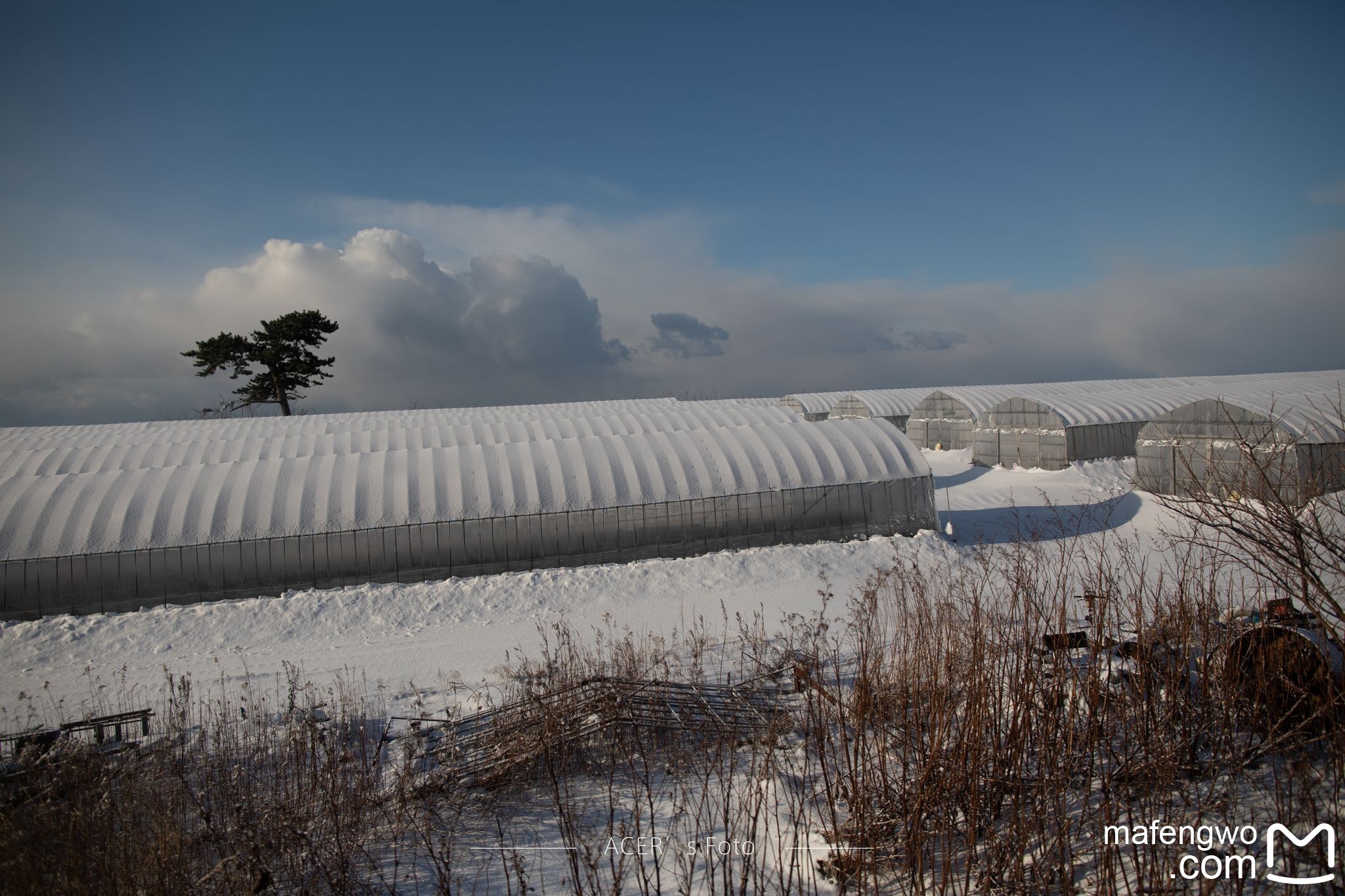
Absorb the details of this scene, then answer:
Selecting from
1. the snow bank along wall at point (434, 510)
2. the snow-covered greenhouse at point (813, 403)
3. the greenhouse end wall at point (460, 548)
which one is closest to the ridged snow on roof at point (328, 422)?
the snow-covered greenhouse at point (813, 403)

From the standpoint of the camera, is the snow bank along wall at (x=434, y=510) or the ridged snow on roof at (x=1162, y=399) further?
the ridged snow on roof at (x=1162, y=399)

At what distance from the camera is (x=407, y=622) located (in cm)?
1400

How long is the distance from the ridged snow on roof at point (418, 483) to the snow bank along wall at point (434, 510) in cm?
4

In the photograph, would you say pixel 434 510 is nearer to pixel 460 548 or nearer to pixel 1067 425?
pixel 460 548

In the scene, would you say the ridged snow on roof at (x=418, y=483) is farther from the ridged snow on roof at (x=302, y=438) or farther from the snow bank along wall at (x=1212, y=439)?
the snow bank along wall at (x=1212, y=439)

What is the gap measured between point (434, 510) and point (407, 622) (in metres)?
3.26

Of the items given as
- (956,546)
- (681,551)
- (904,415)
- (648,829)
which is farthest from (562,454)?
(904,415)

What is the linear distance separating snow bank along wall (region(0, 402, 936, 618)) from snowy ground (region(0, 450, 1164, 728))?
76 centimetres

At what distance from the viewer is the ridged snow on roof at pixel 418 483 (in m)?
15.4

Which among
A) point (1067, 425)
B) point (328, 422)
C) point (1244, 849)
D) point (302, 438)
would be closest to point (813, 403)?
point (1067, 425)

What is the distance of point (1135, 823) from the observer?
481 centimetres

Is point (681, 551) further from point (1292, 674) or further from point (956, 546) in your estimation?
point (1292, 674)

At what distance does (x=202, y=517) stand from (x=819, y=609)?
13390 millimetres

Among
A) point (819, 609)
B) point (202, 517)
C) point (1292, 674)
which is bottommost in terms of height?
point (819, 609)
